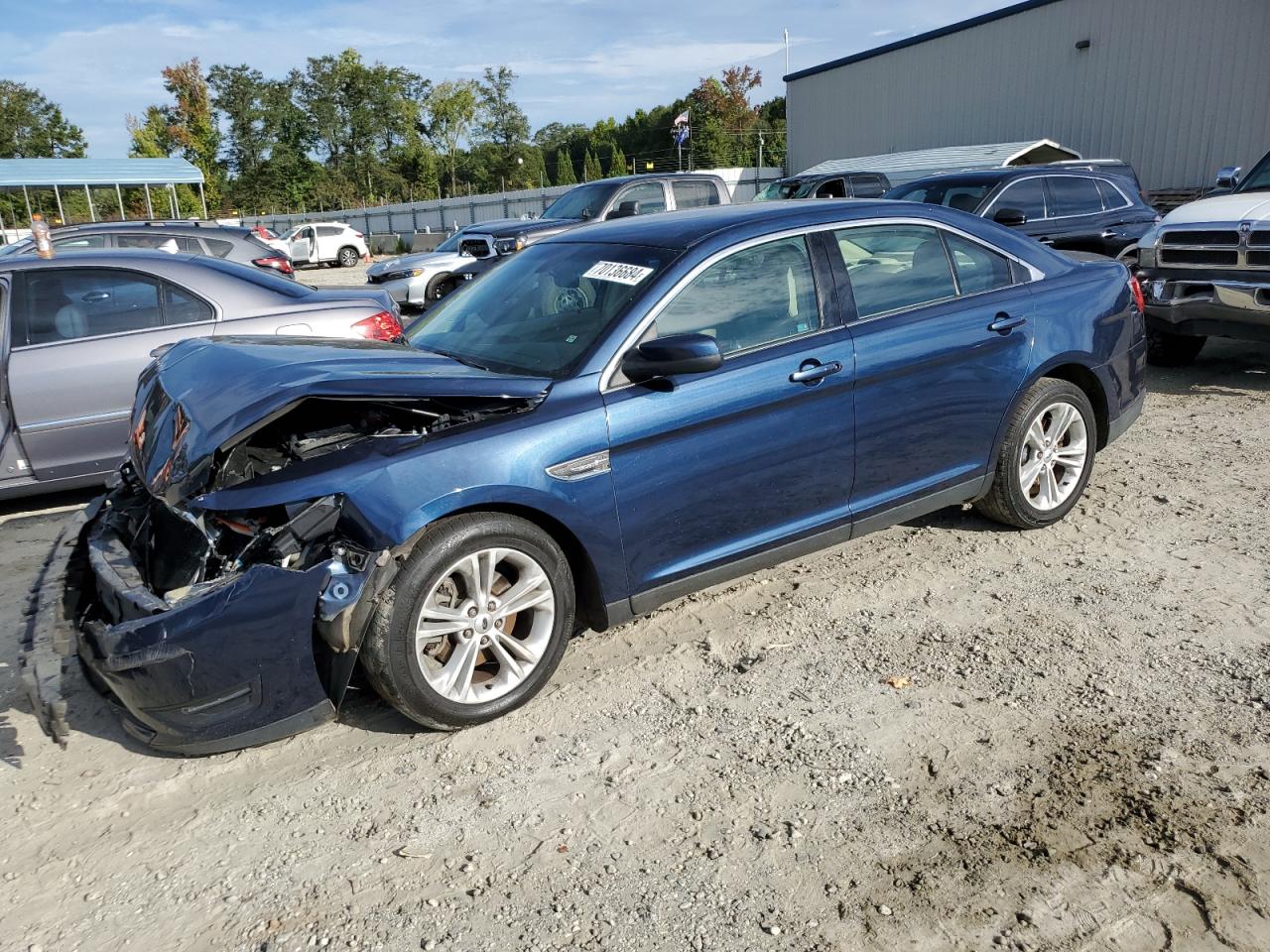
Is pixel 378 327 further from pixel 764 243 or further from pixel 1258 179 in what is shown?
pixel 1258 179

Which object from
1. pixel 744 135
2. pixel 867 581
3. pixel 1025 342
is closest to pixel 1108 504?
pixel 1025 342

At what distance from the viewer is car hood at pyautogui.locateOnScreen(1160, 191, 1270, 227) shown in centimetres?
762

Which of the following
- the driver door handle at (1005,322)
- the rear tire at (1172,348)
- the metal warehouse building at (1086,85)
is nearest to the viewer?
the driver door handle at (1005,322)

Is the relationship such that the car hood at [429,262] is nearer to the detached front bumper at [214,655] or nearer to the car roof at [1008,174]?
the car roof at [1008,174]

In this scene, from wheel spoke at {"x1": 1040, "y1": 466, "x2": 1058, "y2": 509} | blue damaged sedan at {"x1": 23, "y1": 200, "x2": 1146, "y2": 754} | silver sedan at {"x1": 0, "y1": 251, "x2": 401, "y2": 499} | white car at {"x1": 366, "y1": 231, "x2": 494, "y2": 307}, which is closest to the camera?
blue damaged sedan at {"x1": 23, "y1": 200, "x2": 1146, "y2": 754}

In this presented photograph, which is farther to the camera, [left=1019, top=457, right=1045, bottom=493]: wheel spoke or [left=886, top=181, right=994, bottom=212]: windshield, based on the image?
[left=886, top=181, right=994, bottom=212]: windshield

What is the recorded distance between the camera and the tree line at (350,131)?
72.1 metres

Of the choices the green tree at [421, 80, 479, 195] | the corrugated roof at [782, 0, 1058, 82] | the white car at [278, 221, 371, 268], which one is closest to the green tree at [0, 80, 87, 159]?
the green tree at [421, 80, 479, 195]

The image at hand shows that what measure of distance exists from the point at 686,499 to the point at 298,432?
1491 millimetres

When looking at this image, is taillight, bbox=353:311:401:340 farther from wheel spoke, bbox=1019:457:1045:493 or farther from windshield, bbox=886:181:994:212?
windshield, bbox=886:181:994:212

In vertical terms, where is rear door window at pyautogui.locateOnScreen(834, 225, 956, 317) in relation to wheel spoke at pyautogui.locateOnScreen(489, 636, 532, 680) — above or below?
above

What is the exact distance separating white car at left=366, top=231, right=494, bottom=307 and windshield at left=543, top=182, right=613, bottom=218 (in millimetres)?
1162

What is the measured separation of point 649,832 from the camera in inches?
114

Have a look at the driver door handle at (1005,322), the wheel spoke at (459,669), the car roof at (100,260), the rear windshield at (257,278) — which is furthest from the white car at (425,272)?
the wheel spoke at (459,669)
